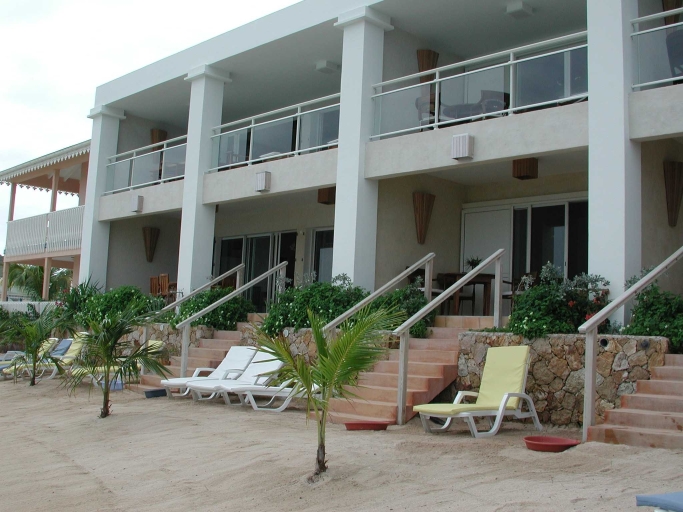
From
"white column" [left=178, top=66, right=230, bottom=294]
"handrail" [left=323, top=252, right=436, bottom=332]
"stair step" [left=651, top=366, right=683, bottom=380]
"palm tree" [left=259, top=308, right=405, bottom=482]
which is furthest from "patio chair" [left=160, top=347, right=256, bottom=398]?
"stair step" [left=651, top=366, right=683, bottom=380]

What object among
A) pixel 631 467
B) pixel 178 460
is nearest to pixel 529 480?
pixel 631 467

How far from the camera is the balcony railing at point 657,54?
9914mm

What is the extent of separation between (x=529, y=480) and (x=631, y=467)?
955mm

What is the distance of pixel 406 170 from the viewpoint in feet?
41.4

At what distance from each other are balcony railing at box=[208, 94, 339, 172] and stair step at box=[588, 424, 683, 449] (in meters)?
8.15

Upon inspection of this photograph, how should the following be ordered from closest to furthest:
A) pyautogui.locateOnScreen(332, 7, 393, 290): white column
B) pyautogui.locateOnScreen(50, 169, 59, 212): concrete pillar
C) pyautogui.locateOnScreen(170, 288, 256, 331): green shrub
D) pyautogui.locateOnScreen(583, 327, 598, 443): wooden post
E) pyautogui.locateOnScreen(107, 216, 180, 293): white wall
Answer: pyautogui.locateOnScreen(583, 327, 598, 443): wooden post
pyautogui.locateOnScreen(332, 7, 393, 290): white column
pyautogui.locateOnScreen(170, 288, 256, 331): green shrub
pyautogui.locateOnScreen(107, 216, 180, 293): white wall
pyautogui.locateOnScreen(50, 169, 59, 212): concrete pillar

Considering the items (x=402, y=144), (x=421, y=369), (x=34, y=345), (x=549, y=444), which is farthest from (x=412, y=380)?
(x=34, y=345)

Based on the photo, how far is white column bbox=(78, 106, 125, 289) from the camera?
19516 mm

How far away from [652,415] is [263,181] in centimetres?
946

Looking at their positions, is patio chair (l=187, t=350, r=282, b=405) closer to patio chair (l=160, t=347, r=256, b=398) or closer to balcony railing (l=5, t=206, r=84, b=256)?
patio chair (l=160, t=347, r=256, b=398)

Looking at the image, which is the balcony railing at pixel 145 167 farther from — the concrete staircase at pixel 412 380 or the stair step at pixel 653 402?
the stair step at pixel 653 402

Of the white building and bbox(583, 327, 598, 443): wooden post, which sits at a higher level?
the white building

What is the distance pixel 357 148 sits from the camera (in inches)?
520

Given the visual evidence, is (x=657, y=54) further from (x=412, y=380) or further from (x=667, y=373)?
(x=412, y=380)
